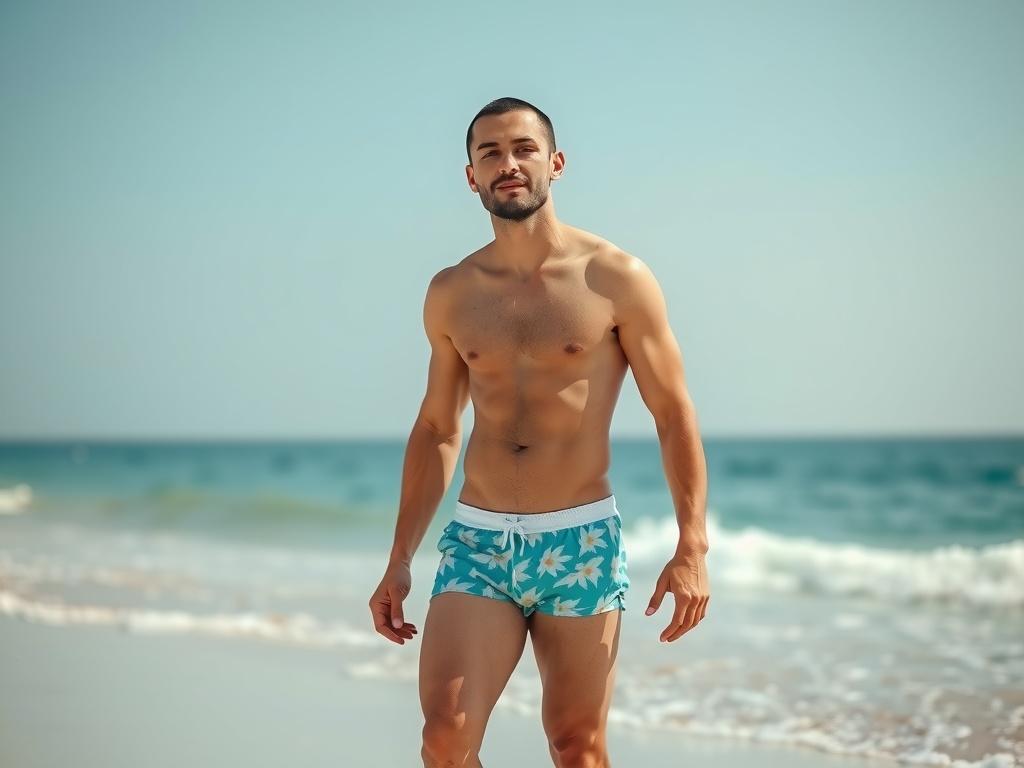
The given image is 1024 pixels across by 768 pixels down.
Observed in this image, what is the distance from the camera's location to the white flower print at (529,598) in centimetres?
315

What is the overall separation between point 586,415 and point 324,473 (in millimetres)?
36370

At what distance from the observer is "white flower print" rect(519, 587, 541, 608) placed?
3154mm

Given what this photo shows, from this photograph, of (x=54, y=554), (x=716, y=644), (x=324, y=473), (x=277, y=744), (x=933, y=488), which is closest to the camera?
(x=277, y=744)

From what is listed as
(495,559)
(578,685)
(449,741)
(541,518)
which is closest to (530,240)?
(541,518)

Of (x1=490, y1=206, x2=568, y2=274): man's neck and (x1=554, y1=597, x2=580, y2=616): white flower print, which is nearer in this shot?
(x1=554, y1=597, x2=580, y2=616): white flower print

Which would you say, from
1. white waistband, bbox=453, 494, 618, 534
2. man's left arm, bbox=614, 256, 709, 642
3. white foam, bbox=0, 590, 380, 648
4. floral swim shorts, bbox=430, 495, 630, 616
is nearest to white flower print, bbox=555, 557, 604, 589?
floral swim shorts, bbox=430, 495, 630, 616

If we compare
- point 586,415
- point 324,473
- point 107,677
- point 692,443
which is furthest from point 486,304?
point 324,473

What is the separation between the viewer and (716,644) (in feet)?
25.4

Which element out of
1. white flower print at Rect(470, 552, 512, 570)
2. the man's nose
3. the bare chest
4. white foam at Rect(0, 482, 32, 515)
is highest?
the man's nose

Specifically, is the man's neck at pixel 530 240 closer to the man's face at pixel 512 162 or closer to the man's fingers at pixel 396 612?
the man's face at pixel 512 162

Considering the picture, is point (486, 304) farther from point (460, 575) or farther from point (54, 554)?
point (54, 554)

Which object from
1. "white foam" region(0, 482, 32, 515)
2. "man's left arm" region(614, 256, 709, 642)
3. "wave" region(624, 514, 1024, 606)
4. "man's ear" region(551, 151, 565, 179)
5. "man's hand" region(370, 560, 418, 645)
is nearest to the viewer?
"man's left arm" region(614, 256, 709, 642)

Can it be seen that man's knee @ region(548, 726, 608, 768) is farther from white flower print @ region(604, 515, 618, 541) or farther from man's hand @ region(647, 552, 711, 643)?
white flower print @ region(604, 515, 618, 541)

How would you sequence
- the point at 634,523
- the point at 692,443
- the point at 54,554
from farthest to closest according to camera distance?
1. the point at 634,523
2. the point at 54,554
3. the point at 692,443
